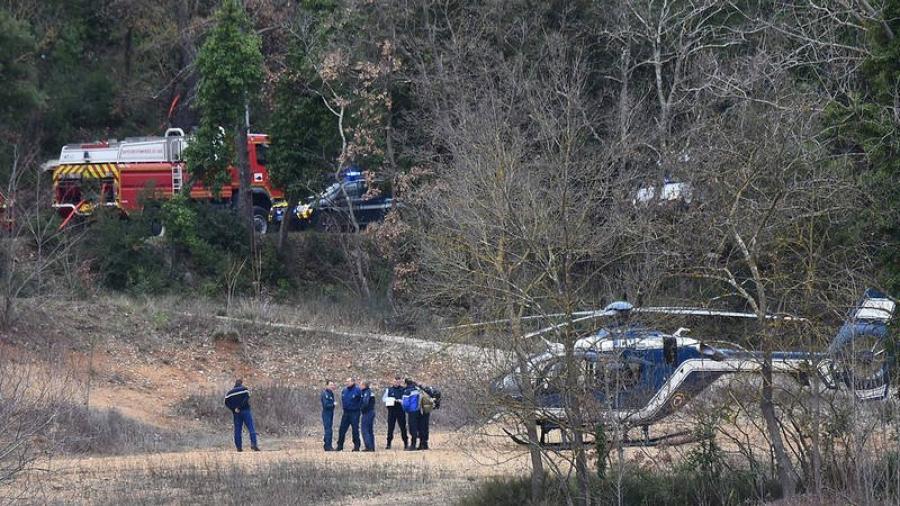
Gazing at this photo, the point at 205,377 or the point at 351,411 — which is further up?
the point at 205,377

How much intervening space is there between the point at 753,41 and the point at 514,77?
902 centimetres

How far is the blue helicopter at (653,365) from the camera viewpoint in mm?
16922

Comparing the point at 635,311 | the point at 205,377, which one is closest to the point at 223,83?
the point at 205,377

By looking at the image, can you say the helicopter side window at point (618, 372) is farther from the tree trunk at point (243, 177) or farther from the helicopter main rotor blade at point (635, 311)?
the tree trunk at point (243, 177)

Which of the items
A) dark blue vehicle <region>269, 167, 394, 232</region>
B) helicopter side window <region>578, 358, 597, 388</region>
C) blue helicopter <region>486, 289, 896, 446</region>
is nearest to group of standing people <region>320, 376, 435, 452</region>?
blue helicopter <region>486, 289, 896, 446</region>

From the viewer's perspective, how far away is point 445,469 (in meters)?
24.1

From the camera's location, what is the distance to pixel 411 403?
26.7m

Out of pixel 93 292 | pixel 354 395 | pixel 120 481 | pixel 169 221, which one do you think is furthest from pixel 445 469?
pixel 169 221

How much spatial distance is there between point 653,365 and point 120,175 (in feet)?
98.5

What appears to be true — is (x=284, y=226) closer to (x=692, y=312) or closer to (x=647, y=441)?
(x=647, y=441)

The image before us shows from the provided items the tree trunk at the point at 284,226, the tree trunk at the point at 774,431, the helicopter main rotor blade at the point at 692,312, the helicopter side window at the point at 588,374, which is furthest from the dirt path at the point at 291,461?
the tree trunk at the point at 284,226

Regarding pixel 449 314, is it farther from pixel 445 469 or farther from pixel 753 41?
pixel 753 41

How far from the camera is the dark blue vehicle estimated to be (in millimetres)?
45375

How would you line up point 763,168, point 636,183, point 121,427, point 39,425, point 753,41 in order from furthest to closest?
point 753,41, point 636,183, point 121,427, point 763,168, point 39,425
